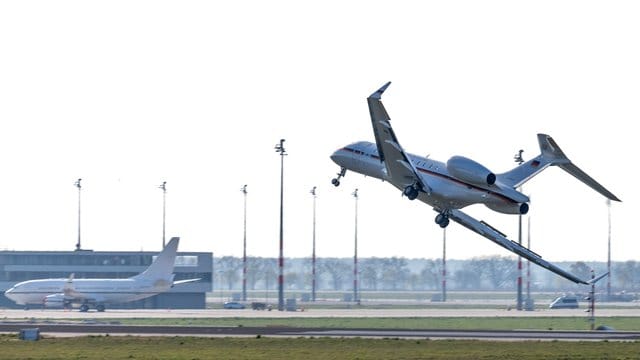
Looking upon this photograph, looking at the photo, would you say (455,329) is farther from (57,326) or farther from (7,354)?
(7,354)

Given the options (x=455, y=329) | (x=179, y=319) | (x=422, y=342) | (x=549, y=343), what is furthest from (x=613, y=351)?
(x=179, y=319)

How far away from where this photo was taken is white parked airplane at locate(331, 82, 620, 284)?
8831 centimetres

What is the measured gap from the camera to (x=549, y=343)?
93.6 meters

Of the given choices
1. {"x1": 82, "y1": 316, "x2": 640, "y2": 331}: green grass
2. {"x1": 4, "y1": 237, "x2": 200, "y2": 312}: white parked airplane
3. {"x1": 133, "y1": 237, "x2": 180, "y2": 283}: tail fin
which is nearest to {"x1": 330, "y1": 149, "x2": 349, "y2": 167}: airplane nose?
{"x1": 82, "y1": 316, "x2": 640, "y2": 331}: green grass

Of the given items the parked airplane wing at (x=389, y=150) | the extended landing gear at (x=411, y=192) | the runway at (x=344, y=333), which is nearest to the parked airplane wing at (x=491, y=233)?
the runway at (x=344, y=333)

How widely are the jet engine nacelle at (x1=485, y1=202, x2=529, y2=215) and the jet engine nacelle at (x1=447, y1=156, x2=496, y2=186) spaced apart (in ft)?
8.90

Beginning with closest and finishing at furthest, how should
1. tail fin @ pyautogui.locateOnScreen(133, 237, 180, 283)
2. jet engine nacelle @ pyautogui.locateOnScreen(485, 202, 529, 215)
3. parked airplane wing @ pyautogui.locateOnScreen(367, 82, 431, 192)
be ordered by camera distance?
parked airplane wing @ pyautogui.locateOnScreen(367, 82, 431, 192)
jet engine nacelle @ pyautogui.locateOnScreen(485, 202, 529, 215)
tail fin @ pyautogui.locateOnScreen(133, 237, 180, 283)

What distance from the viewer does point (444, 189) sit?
91.0 metres

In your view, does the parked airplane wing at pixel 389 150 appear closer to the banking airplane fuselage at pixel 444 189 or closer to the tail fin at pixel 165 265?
the banking airplane fuselage at pixel 444 189

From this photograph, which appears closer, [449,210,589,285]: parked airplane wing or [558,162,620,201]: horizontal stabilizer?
[558,162,620,201]: horizontal stabilizer

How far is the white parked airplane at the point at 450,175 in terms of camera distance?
3477 inches

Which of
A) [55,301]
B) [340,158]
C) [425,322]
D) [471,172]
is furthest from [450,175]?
[55,301]

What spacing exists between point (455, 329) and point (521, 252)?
20.5 m

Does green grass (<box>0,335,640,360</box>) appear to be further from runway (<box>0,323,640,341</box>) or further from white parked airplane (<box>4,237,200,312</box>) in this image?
white parked airplane (<box>4,237,200,312</box>)
